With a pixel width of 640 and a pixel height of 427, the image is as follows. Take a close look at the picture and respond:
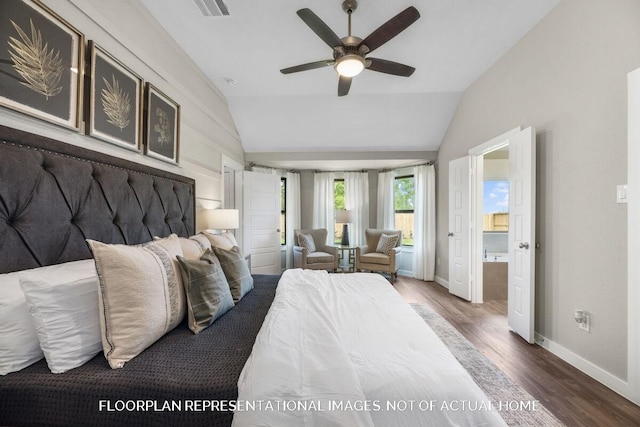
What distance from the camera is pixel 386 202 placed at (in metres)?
5.31

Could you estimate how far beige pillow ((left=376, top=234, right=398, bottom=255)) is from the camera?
4559mm

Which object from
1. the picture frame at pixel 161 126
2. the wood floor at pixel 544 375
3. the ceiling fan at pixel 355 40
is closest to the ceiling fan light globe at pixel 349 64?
the ceiling fan at pixel 355 40

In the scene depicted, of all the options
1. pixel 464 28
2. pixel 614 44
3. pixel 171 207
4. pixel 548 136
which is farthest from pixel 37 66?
pixel 548 136

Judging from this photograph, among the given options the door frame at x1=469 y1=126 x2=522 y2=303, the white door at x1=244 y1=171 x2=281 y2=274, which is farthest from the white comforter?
the white door at x1=244 y1=171 x2=281 y2=274

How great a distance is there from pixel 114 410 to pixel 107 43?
206 centimetres

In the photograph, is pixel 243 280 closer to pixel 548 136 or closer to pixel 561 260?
pixel 561 260

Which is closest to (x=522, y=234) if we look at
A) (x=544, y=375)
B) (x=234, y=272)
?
(x=544, y=375)

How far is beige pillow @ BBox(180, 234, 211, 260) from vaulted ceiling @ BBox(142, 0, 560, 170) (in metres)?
1.88

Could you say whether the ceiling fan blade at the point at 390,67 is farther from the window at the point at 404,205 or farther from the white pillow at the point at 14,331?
the window at the point at 404,205

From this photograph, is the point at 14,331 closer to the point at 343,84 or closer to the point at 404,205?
the point at 343,84

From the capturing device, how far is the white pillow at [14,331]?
0.87 metres

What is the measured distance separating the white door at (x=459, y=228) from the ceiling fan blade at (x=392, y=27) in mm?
2326

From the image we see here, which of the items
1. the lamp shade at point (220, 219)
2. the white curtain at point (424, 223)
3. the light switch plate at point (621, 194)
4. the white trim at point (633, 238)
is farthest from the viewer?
the white curtain at point (424, 223)

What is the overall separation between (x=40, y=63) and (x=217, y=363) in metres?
1.65
